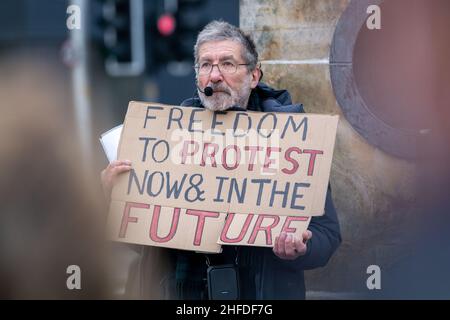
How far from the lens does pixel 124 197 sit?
10.2 ft

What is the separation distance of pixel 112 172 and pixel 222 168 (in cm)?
38

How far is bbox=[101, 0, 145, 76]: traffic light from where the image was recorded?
9.98 metres

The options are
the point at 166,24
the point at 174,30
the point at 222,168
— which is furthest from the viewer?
the point at 166,24

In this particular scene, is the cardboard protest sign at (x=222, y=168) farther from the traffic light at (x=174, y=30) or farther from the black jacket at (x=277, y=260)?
the traffic light at (x=174, y=30)

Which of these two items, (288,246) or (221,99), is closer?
(288,246)

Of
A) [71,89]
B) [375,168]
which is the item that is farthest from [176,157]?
[71,89]

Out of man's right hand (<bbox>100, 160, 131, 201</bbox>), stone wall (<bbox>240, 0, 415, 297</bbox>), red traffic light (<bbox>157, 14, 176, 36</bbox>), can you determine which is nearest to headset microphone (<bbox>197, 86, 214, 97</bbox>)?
man's right hand (<bbox>100, 160, 131, 201</bbox>)

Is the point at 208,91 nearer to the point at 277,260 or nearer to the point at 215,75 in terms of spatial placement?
the point at 215,75

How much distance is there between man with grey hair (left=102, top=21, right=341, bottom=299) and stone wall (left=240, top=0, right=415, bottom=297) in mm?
879

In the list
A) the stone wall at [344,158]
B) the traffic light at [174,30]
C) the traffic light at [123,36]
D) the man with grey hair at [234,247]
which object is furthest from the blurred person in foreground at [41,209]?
the traffic light at [174,30]

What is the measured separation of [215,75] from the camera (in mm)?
2982

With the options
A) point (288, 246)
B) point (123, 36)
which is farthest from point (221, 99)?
point (123, 36)
